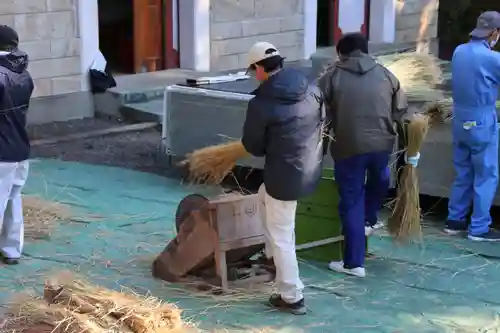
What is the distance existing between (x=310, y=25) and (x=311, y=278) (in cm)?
816

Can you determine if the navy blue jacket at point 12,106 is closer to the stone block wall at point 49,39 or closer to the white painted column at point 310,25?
the stone block wall at point 49,39

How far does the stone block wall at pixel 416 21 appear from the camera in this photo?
15.7m

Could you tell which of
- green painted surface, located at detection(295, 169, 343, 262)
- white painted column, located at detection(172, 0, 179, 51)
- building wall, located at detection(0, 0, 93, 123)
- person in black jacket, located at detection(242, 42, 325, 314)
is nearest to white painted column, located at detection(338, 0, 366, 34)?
white painted column, located at detection(172, 0, 179, 51)

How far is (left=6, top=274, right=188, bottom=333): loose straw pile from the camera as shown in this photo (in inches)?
186

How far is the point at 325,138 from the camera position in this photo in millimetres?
6758

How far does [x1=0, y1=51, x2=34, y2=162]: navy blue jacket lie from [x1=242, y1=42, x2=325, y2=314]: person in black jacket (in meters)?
1.64

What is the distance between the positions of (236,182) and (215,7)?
457cm

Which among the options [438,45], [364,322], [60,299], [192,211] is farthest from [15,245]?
[438,45]

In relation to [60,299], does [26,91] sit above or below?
above

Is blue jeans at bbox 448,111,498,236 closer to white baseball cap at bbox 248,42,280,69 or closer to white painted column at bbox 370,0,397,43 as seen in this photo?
white baseball cap at bbox 248,42,280,69

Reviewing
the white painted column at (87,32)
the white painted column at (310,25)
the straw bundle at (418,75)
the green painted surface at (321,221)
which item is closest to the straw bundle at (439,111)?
the straw bundle at (418,75)

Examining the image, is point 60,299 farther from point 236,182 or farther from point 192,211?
point 236,182

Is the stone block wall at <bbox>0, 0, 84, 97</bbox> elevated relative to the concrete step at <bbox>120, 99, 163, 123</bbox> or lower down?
elevated

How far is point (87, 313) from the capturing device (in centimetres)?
482
